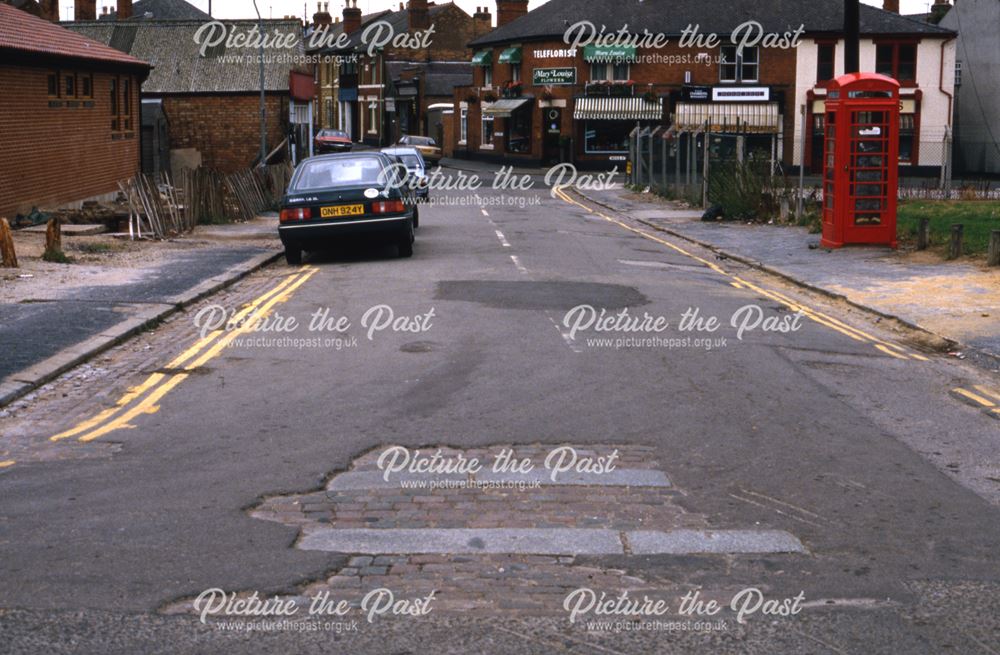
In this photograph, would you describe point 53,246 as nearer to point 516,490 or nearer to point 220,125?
point 516,490

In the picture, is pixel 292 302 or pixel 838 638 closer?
pixel 838 638

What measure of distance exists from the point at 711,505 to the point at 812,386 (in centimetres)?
367

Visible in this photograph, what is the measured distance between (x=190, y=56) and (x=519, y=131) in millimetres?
23213

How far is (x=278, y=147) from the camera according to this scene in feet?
142

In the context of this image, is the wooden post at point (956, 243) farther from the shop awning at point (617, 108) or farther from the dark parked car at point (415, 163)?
the shop awning at point (617, 108)

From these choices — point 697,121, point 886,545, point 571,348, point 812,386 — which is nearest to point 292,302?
point 571,348

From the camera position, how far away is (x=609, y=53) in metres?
59.7

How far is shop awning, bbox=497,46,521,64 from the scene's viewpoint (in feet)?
208

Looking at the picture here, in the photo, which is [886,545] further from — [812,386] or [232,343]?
[232,343]

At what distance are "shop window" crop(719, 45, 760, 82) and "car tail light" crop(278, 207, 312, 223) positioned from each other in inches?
1734

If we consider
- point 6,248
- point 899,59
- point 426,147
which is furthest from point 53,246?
point 899,59

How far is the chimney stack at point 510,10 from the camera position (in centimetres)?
7231

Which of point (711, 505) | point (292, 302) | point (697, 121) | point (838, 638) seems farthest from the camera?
point (697, 121)

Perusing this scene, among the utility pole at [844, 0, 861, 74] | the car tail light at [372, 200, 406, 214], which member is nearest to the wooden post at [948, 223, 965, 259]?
the utility pole at [844, 0, 861, 74]
